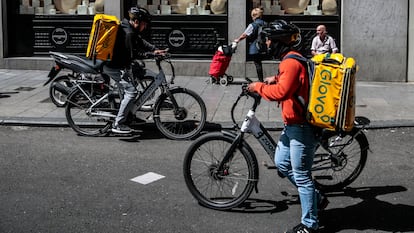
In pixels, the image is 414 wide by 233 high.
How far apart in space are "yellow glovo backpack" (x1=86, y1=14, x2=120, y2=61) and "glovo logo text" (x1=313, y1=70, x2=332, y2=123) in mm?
4639

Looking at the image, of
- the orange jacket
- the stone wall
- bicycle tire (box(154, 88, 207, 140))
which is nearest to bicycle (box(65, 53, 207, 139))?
bicycle tire (box(154, 88, 207, 140))

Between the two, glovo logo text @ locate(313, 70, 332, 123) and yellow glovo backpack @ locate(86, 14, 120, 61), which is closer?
glovo logo text @ locate(313, 70, 332, 123)

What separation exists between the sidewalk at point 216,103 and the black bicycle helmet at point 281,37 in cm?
459

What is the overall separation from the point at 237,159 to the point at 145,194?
127 cm

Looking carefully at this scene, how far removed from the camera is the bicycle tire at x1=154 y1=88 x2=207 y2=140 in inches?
393

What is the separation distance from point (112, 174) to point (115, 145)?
153 centimetres

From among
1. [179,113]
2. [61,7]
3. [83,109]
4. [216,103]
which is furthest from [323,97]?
[61,7]

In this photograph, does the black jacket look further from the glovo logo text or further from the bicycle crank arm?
the glovo logo text

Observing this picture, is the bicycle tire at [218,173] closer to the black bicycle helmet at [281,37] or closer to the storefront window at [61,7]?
the black bicycle helmet at [281,37]

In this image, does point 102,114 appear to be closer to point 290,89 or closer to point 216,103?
point 216,103

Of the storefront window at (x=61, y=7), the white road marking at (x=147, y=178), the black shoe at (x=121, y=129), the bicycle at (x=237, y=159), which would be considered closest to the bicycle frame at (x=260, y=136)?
the bicycle at (x=237, y=159)

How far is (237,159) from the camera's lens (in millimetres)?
6688

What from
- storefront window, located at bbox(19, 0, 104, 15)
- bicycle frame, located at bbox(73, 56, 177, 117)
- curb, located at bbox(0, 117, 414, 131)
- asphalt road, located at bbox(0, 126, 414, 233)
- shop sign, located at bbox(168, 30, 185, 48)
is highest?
storefront window, located at bbox(19, 0, 104, 15)

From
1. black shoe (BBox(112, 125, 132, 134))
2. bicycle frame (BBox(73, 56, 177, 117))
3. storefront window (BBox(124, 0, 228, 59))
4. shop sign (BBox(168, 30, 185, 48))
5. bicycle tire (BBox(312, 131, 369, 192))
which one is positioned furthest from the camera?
shop sign (BBox(168, 30, 185, 48))
